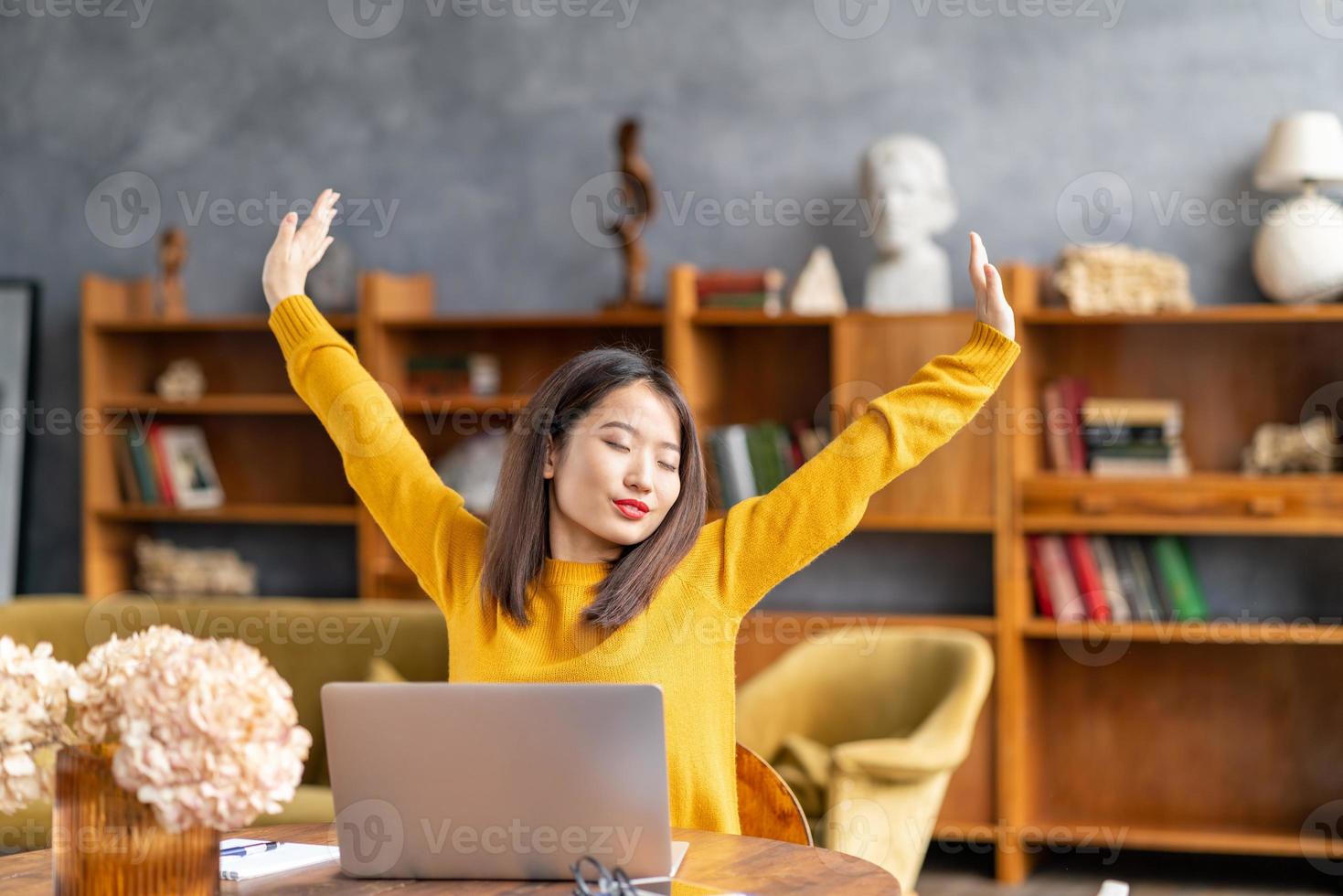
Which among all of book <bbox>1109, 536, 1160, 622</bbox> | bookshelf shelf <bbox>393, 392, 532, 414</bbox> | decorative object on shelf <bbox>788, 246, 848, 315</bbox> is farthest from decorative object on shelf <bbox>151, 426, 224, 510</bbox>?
book <bbox>1109, 536, 1160, 622</bbox>

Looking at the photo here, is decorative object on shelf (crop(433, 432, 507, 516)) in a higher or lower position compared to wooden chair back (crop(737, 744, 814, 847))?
higher

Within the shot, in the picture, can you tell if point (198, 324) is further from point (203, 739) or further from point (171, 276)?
point (203, 739)

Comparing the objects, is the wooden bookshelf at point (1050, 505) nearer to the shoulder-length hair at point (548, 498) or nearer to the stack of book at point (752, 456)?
the stack of book at point (752, 456)

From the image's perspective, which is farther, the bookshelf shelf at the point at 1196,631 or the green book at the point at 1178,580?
the green book at the point at 1178,580

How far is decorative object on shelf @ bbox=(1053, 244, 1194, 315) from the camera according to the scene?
367cm

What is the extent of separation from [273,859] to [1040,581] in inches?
100

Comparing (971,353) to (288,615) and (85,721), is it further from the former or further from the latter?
(288,615)

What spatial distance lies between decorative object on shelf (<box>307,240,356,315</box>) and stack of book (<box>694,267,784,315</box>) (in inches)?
41.9

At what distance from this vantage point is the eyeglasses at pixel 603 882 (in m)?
1.33

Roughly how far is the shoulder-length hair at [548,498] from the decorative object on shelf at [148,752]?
55 centimetres

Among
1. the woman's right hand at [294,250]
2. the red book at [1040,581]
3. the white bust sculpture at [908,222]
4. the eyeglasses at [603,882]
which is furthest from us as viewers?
the white bust sculpture at [908,222]

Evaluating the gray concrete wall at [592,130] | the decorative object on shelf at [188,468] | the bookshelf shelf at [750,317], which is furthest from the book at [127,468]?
the bookshelf shelf at [750,317]

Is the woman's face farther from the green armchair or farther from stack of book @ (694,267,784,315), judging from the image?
Answer: stack of book @ (694,267,784,315)

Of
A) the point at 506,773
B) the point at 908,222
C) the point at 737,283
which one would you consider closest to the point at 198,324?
the point at 737,283
